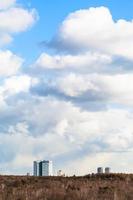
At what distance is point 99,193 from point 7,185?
585 centimetres

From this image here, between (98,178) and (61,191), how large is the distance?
41.5 ft

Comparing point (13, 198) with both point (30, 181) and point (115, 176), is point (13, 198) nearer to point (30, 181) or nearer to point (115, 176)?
point (30, 181)

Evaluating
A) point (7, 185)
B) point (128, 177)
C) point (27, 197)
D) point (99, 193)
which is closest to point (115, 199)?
point (99, 193)

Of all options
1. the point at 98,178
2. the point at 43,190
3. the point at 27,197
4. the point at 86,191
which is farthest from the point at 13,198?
the point at 98,178

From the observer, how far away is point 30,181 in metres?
37.9

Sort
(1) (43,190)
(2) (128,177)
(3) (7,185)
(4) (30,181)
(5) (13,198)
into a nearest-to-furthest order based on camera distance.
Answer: (5) (13,198) → (1) (43,190) → (3) (7,185) → (4) (30,181) → (2) (128,177)

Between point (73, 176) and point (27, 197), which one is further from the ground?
point (73, 176)

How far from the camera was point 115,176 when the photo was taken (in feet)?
144

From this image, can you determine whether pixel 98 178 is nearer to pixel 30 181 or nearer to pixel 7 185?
pixel 30 181

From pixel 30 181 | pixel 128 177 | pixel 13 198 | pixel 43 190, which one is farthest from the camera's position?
pixel 128 177

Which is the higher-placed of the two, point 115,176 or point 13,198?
point 115,176

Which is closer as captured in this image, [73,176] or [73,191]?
[73,191]

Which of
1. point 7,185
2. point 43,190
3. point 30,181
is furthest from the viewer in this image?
point 30,181

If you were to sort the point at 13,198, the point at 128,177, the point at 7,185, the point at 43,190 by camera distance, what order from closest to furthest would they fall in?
the point at 13,198
the point at 43,190
the point at 7,185
the point at 128,177
